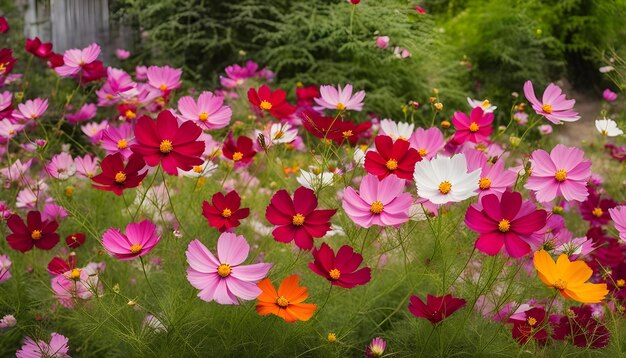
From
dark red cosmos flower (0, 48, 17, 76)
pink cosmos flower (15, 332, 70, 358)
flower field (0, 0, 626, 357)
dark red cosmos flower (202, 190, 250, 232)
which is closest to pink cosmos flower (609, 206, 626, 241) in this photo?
flower field (0, 0, 626, 357)

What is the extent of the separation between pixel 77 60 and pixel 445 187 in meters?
1.06

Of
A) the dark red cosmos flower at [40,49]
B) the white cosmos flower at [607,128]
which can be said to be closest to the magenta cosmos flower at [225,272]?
the white cosmos flower at [607,128]

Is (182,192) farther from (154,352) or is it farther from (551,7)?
(551,7)

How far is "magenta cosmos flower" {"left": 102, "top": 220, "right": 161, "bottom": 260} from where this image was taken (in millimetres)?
924

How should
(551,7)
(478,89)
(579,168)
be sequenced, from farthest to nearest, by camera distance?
(551,7) → (478,89) → (579,168)

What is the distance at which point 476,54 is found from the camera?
5.16 meters

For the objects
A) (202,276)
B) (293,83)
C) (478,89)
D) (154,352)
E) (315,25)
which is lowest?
(478,89)

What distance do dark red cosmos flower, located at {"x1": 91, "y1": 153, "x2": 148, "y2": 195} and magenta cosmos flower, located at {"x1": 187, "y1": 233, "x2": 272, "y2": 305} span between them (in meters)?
0.19

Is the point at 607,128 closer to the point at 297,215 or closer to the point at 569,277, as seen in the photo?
the point at 569,277

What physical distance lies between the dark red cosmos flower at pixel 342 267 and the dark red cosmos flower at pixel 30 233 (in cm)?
60

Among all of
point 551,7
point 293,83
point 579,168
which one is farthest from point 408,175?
point 551,7

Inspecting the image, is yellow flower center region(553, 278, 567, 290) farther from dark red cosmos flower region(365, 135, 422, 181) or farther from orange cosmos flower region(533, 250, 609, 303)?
dark red cosmos flower region(365, 135, 422, 181)

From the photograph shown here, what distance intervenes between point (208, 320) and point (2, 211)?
1.96ft

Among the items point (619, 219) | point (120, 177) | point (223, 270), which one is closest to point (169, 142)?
point (120, 177)
